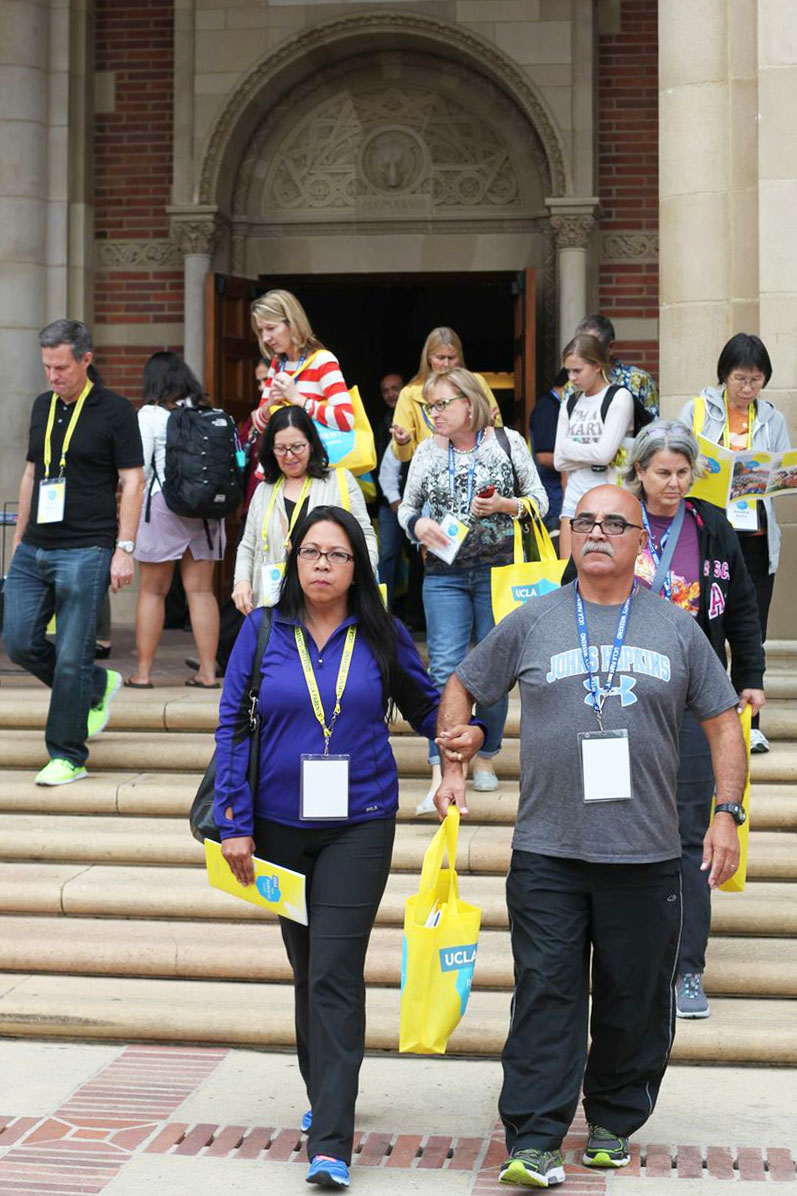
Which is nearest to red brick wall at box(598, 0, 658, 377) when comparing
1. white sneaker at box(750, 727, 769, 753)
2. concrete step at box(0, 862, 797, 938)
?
white sneaker at box(750, 727, 769, 753)

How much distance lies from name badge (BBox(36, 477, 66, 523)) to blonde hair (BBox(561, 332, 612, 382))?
2.33 meters

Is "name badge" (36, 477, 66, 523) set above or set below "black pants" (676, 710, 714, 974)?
above

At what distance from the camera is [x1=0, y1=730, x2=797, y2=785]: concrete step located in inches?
297

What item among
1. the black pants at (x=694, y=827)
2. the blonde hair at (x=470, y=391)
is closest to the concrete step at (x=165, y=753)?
the blonde hair at (x=470, y=391)

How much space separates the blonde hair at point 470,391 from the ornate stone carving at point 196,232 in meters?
6.24

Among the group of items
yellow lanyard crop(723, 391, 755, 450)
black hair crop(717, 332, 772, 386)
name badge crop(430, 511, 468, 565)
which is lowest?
name badge crop(430, 511, 468, 565)

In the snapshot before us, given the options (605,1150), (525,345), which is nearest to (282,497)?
(605,1150)

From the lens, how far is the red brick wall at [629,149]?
1301 cm

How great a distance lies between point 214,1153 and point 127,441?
12.3 feet

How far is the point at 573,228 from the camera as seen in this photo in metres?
12.8

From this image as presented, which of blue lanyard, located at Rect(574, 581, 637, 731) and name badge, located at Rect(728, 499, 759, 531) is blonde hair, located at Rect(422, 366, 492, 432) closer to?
name badge, located at Rect(728, 499, 759, 531)

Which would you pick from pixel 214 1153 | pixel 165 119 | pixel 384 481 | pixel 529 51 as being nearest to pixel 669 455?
pixel 214 1153

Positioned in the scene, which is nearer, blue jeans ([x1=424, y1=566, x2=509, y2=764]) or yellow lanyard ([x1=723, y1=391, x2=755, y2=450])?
blue jeans ([x1=424, y1=566, x2=509, y2=764])

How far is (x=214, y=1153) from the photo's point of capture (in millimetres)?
4539
